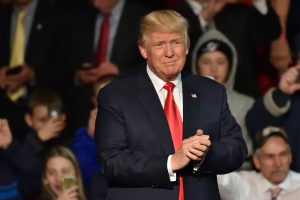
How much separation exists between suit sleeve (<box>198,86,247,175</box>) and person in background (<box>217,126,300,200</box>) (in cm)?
125

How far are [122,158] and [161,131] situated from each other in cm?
18

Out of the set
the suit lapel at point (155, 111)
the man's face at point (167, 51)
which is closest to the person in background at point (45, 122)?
the suit lapel at point (155, 111)

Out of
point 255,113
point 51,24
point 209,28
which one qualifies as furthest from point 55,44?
point 255,113

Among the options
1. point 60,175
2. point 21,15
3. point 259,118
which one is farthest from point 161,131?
point 21,15

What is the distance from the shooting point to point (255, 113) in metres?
5.37

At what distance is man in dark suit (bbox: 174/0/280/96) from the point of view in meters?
5.89

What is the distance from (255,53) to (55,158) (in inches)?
64.2

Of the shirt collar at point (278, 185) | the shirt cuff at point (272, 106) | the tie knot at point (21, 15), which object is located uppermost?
the tie knot at point (21, 15)

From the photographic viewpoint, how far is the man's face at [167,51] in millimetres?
3330

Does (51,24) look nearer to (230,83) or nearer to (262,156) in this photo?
(230,83)

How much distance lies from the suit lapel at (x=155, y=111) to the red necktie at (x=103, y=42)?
261cm

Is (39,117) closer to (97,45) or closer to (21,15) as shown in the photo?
(97,45)

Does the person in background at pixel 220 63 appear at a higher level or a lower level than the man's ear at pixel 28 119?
higher

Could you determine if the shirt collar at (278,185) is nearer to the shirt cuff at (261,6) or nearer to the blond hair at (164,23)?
the shirt cuff at (261,6)
